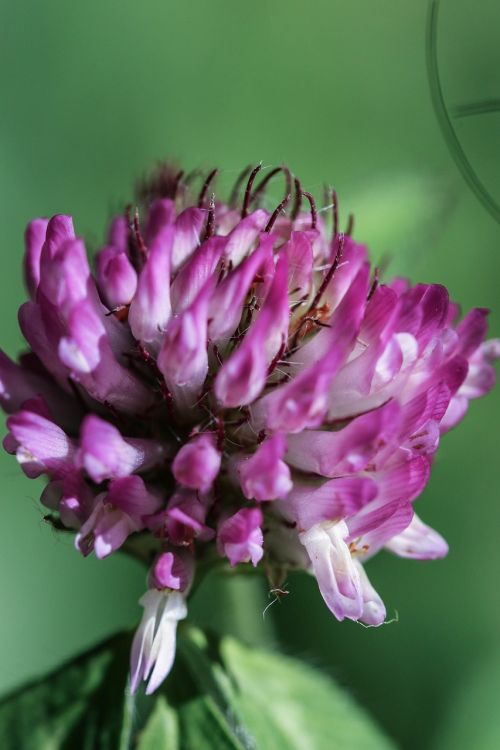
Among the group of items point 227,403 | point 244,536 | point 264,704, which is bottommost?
point 264,704

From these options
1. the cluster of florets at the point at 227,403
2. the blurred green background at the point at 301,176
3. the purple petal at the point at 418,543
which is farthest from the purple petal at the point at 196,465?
the blurred green background at the point at 301,176

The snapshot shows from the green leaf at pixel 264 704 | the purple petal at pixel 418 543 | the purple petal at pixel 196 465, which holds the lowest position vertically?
the green leaf at pixel 264 704

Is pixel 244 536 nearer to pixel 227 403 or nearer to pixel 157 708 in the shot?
pixel 227 403

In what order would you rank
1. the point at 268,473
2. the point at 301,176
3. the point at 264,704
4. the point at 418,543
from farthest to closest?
the point at 301,176
the point at 264,704
the point at 418,543
the point at 268,473

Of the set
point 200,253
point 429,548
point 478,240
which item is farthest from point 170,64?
point 429,548

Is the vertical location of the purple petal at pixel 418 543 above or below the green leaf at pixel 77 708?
above

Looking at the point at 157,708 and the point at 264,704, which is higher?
the point at 157,708

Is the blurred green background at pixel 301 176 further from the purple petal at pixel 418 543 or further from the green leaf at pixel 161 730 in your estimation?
the purple petal at pixel 418 543

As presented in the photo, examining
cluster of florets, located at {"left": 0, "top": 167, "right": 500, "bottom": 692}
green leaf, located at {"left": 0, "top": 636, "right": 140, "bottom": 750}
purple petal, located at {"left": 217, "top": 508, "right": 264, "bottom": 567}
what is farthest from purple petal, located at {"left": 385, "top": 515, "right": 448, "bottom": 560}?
green leaf, located at {"left": 0, "top": 636, "right": 140, "bottom": 750}

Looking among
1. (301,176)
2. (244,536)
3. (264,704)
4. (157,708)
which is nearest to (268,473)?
(244,536)
